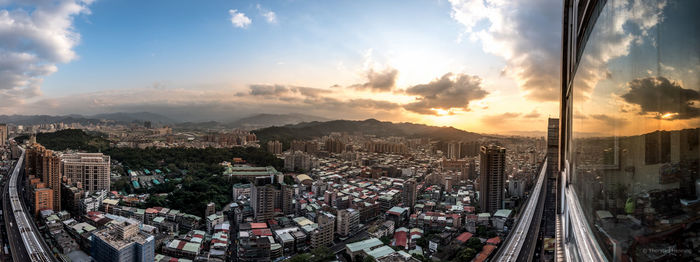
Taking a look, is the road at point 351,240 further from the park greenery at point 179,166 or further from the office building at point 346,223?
the park greenery at point 179,166

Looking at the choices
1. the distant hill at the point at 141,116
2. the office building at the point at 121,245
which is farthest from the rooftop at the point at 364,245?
the distant hill at the point at 141,116

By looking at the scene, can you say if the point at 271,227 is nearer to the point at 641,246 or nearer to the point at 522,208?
the point at 522,208

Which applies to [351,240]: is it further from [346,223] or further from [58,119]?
[58,119]

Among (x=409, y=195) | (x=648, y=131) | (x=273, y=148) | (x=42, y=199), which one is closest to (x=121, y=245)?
(x=42, y=199)

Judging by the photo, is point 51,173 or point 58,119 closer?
point 51,173

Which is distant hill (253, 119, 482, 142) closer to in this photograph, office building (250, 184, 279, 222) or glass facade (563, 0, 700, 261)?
office building (250, 184, 279, 222)

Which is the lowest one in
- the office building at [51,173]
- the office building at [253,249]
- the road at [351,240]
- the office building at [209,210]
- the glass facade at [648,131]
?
the road at [351,240]

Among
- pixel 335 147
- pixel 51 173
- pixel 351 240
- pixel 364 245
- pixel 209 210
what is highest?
pixel 335 147
